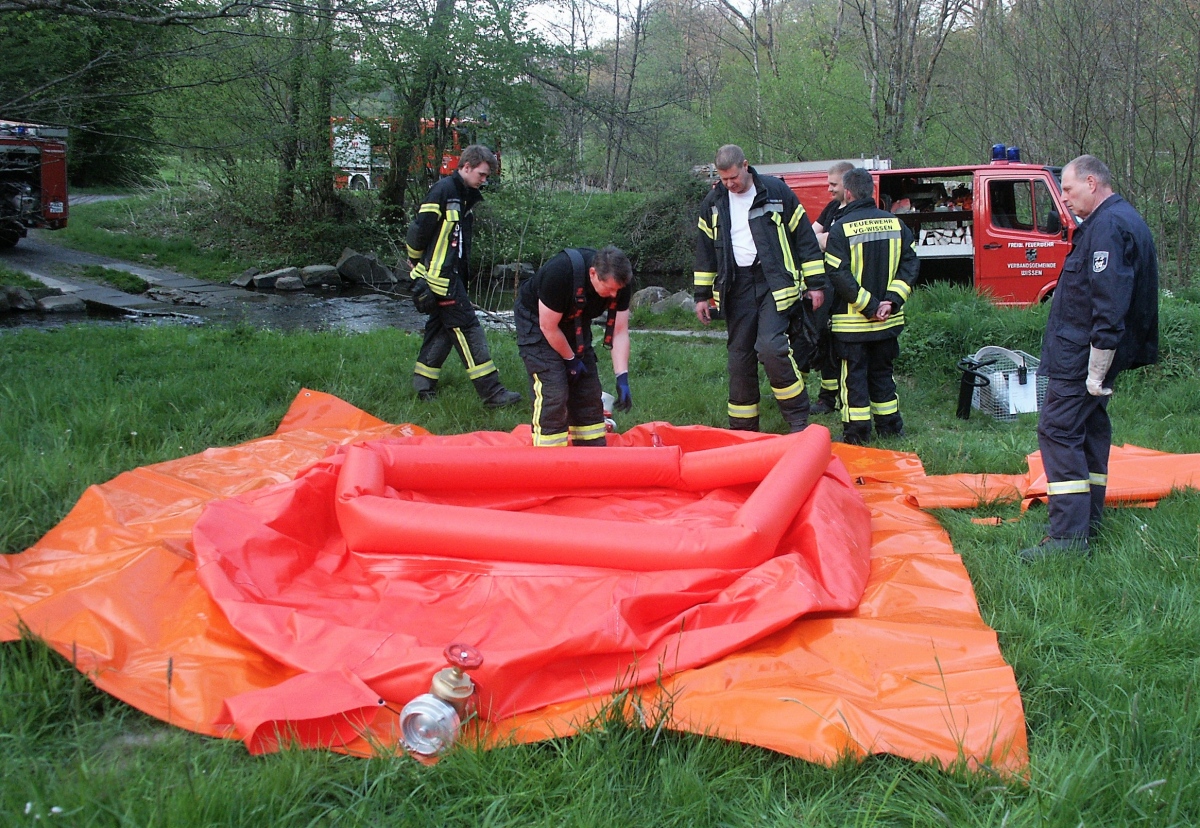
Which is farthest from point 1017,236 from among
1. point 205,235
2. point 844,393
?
point 205,235

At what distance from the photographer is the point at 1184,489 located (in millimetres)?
4480

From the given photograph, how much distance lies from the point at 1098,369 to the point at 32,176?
16046 mm

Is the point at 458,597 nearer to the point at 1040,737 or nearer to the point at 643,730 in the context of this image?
the point at 643,730

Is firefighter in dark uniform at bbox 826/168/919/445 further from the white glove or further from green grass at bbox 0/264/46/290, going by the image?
green grass at bbox 0/264/46/290

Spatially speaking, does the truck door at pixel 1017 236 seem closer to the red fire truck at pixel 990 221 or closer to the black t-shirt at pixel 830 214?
the red fire truck at pixel 990 221

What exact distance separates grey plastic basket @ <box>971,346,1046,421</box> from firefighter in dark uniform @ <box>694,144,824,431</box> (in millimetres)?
1951

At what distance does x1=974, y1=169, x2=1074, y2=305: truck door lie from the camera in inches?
371

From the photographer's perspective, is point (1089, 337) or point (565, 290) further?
point (565, 290)

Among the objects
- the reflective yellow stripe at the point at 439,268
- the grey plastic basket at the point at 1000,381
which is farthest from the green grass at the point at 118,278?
the grey plastic basket at the point at 1000,381

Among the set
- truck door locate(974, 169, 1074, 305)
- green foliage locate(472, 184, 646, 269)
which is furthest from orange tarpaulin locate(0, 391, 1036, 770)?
green foliage locate(472, 184, 646, 269)

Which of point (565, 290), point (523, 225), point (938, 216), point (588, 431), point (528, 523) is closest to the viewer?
point (528, 523)

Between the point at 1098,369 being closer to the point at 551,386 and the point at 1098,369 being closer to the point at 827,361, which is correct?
the point at 551,386

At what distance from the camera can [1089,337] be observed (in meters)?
3.83

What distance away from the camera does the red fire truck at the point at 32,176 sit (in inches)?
544
